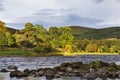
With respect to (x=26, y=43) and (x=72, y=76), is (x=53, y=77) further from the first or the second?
(x=26, y=43)

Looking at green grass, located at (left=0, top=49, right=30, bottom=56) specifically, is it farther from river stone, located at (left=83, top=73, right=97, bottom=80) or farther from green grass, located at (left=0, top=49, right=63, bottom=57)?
river stone, located at (left=83, top=73, right=97, bottom=80)

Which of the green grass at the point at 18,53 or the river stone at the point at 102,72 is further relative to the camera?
the green grass at the point at 18,53

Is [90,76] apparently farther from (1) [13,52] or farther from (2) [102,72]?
(1) [13,52]

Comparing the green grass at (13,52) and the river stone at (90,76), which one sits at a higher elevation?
the river stone at (90,76)

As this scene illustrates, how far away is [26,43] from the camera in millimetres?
180250

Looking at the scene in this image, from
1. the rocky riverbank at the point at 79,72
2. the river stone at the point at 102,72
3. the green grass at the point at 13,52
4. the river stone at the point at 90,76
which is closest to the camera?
the river stone at the point at 90,76

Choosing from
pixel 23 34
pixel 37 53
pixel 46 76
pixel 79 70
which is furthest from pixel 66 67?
pixel 23 34

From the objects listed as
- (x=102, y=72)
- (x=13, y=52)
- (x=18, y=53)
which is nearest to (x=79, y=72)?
(x=102, y=72)

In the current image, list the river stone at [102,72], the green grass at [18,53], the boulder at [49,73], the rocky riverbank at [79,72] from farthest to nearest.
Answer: the green grass at [18,53], the boulder at [49,73], the river stone at [102,72], the rocky riverbank at [79,72]

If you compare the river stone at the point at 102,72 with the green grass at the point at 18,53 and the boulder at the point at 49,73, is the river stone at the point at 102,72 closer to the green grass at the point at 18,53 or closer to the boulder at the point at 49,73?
the boulder at the point at 49,73

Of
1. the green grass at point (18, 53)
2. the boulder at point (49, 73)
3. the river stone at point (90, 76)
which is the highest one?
the boulder at point (49, 73)

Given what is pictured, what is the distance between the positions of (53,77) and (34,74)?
14.4 feet

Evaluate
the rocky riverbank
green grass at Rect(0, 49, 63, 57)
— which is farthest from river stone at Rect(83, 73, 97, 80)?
green grass at Rect(0, 49, 63, 57)

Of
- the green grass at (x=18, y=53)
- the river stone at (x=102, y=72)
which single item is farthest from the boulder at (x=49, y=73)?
the green grass at (x=18, y=53)
